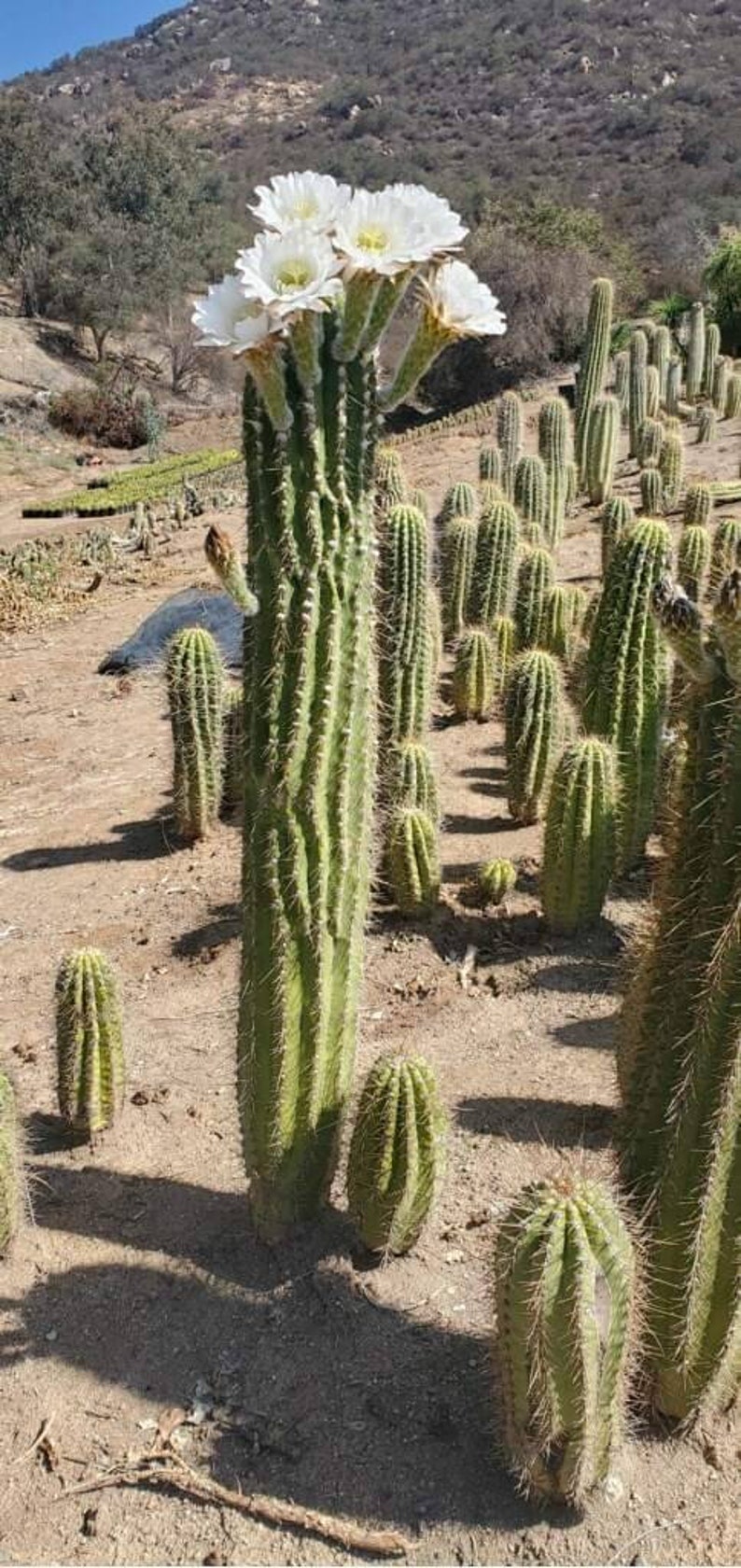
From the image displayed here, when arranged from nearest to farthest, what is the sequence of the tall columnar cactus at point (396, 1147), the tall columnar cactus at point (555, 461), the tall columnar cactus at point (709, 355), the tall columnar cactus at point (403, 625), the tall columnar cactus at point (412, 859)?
the tall columnar cactus at point (396, 1147)
the tall columnar cactus at point (412, 859)
the tall columnar cactus at point (403, 625)
the tall columnar cactus at point (555, 461)
the tall columnar cactus at point (709, 355)

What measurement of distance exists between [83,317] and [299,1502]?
37.2 meters

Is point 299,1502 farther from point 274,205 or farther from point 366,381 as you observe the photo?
point 274,205

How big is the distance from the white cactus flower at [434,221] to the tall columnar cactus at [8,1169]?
89.6 inches

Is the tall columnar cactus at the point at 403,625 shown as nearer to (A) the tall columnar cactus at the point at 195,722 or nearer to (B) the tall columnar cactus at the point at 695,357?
(A) the tall columnar cactus at the point at 195,722

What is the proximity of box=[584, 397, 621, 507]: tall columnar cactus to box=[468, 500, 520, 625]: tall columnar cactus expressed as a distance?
18.0ft

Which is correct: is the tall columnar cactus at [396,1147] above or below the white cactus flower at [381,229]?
below

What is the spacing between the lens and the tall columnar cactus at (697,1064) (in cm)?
227

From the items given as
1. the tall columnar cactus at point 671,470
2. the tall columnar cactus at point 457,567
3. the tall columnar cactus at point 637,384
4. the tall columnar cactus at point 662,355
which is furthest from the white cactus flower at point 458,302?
the tall columnar cactus at point 662,355

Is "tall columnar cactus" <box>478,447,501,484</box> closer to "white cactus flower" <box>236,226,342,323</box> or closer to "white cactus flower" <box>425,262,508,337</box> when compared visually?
"white cactus flower" <box>425,262,508,337</box>

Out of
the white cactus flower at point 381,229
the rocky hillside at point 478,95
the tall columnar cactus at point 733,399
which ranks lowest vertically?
the white cactus flower at point 381,229

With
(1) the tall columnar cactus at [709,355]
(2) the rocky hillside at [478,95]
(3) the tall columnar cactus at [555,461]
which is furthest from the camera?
(2) the rocky hillside at [478,95]

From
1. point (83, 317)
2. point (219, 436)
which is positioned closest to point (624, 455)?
point (219, 436)

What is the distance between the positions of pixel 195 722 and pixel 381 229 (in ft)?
12.1

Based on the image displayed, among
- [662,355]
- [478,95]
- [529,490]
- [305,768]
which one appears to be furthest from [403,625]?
[478,95]
